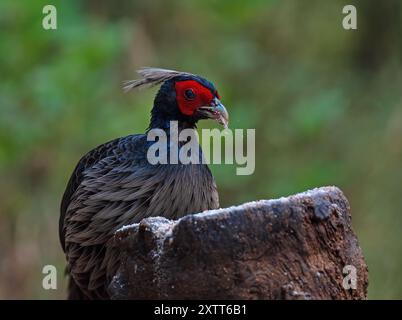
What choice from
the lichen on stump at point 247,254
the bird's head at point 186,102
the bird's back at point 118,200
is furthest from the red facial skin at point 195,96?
the lichen on stump at point 247,254

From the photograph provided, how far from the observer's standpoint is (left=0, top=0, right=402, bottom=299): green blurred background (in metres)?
8.96

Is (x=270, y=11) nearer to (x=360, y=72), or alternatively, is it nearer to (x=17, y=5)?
(x=360, y=72)

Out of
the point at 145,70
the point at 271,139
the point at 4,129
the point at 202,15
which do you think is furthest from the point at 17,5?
the point at 145,70

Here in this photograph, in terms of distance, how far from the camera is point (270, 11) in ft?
35.9

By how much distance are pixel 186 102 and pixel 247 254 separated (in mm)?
2023

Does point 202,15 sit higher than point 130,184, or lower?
higher

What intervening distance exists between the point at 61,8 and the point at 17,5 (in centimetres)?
74

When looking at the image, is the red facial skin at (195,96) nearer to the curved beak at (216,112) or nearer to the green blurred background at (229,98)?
the curved beak at (216,112)

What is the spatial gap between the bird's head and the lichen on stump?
5.63 ft

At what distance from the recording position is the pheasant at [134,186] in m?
5.21

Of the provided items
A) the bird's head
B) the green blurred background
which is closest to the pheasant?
the bird's head

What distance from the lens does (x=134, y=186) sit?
17.3 feet

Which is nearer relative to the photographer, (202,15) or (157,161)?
(157,161)

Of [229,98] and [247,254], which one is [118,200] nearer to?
[247,254]
